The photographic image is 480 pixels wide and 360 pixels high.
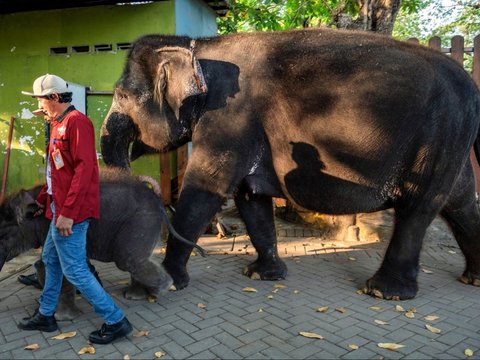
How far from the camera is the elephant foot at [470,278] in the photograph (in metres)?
4.75

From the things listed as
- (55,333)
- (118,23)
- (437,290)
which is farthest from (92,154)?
(118,23)

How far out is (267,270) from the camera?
4918mm

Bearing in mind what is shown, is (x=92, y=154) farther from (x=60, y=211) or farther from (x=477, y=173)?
(x=477, y=173)

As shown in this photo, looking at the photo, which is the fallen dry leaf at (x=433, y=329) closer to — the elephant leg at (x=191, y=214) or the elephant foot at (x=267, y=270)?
the elephant foot at (x=267, y=270)

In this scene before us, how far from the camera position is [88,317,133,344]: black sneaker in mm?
3236

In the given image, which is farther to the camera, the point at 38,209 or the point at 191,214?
the point at 191,214

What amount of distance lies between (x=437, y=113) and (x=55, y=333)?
3.74 metres

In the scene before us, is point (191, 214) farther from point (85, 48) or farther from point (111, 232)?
point (85, 48)

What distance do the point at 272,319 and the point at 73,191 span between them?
1.94 meters

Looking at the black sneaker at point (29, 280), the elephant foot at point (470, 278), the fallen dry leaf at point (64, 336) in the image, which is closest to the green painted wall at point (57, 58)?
the black sneaker at point (29, 280)

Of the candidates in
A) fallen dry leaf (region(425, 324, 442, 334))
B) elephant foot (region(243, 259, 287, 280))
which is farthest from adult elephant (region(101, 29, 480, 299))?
elephant foot (region(243, 259, 287, 280))

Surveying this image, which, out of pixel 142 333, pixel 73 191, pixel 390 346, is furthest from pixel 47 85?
pixel 390 346

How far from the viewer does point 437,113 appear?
4.02 meters

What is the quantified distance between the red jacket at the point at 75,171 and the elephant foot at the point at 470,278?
3.96 metres
